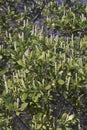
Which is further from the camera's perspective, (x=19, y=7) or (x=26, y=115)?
(x=19, y=7)

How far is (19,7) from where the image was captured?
12.9 metres

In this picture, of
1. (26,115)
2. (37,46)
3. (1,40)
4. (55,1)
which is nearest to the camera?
(26,115)

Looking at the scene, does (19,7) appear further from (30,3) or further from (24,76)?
(24,76)

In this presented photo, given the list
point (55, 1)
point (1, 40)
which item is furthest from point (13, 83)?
point (55, 1)

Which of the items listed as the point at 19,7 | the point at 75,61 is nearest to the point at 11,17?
the point at 19,7

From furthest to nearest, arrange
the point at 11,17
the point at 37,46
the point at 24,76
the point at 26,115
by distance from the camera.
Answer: the point at 11,17
the point at 37,46
the point at 26,115
the point at 24,76

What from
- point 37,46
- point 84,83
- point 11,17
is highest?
point 11,17

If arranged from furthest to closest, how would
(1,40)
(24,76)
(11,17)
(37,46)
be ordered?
(11,17)
(1,40)
(37,46)
(24,76)

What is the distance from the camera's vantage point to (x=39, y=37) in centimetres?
798

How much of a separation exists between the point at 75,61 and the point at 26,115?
1219mm

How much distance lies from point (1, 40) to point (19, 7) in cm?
297

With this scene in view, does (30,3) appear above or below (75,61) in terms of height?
above

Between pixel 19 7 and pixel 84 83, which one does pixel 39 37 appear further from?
pixel 19 7

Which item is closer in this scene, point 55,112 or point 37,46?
point 55,112
